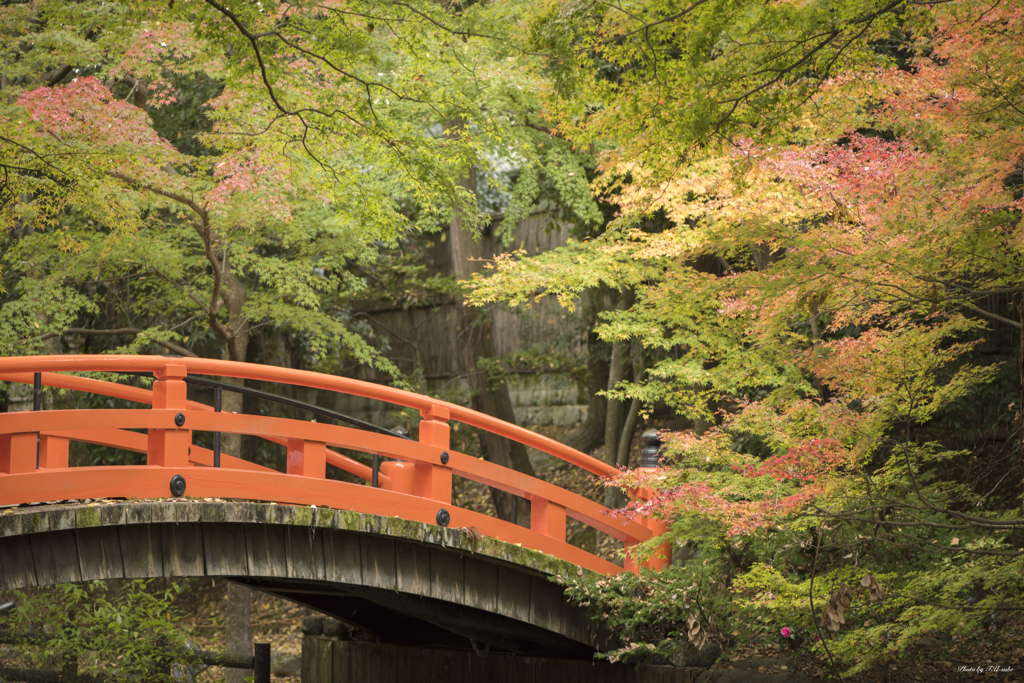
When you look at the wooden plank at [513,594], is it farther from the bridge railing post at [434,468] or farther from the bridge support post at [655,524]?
the bridge support post at [655,524]

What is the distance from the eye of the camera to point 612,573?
24.7ft

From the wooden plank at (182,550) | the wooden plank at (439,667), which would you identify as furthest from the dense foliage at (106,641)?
the wooden plank at (182,550)

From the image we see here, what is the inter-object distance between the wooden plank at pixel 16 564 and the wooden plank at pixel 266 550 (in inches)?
47.4

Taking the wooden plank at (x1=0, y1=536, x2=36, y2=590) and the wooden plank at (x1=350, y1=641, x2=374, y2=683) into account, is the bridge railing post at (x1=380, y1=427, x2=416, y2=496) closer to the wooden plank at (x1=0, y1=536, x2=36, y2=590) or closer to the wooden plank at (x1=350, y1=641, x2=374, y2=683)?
the wooden plank at (x1=0, y1=536, x2=36, y2=590)

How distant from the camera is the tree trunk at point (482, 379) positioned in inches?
477

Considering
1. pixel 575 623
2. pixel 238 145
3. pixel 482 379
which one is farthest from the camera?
pixel 482 379

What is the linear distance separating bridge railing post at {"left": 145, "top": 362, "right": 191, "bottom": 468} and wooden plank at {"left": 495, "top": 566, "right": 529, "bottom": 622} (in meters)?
2.72

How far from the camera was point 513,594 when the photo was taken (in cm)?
674

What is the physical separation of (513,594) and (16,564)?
11.5 ft

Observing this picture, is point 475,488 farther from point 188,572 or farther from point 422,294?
point 188,572

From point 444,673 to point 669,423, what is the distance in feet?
21.2

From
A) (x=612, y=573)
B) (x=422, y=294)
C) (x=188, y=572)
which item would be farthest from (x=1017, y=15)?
(x=422, y=294)

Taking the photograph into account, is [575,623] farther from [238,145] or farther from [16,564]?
[238,145]

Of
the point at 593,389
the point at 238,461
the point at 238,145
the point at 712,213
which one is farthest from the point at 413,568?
the point at 593,389
